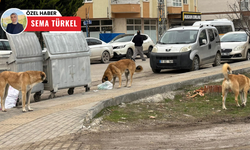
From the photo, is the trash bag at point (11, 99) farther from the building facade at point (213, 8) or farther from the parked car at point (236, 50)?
the building facade at point (213, 8)

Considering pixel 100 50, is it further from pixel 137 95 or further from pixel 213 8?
pixel 213 8

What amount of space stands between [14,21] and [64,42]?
4.50 feet

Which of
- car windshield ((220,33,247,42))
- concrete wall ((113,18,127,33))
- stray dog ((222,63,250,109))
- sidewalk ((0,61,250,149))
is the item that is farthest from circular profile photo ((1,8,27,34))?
concrete wall ((113,18,127,33))

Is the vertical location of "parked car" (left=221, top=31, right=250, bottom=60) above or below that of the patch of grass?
above

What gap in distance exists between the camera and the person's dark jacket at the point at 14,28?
32.4 feet

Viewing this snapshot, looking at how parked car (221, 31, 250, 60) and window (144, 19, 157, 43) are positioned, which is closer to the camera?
parked car (221, 31, 250, 60)

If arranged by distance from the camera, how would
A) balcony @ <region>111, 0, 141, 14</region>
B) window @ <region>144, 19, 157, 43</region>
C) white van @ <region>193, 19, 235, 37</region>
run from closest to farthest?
white van @ <region>193, 19, 235, 37</region> → balcony @ <region>111, 0, 141, 14</region> → window @ <region>144, 19, 157, 43</region>

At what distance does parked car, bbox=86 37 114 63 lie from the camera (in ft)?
80.0

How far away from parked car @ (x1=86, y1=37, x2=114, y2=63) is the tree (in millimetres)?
4558

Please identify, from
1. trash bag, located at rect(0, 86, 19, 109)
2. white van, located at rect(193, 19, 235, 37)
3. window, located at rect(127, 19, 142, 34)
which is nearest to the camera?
trash bag, located at rect(0, 86, 19, 109)

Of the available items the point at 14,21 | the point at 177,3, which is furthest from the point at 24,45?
the point at 177,3

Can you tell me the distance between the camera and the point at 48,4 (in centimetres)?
2717

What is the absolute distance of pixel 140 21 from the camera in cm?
4500
